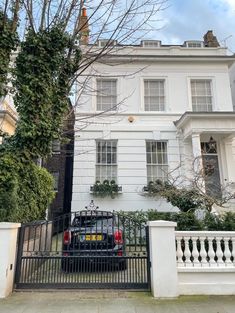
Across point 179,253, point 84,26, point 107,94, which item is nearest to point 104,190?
point 107,94

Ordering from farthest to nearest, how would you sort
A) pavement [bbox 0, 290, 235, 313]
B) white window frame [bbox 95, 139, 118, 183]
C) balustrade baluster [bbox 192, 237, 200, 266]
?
white window frame [bbox 95, 139, 118, 183] → balustrade baluster [bbox 192, 237, 200, 266] → pavement [bbox 0, 290, 235, 313]

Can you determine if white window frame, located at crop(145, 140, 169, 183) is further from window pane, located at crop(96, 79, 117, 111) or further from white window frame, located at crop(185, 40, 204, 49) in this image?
white window frame, located at crop(185, 40, 204, 49)

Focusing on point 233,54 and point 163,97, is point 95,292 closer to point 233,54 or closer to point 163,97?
point 163,97

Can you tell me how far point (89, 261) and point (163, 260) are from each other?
4.89ft

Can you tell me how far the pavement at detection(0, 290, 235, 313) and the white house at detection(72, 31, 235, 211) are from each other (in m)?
7.67

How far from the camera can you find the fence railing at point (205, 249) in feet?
16.6

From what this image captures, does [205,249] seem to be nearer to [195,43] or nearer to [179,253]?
[179,253]

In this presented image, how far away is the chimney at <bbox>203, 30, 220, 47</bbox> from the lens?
15562mm

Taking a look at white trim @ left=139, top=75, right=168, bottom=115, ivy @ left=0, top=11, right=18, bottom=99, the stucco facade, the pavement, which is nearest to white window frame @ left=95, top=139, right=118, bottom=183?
white trim @ left=139, top=75, right=168, bottom=115

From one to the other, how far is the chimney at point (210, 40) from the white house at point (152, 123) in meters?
1.10

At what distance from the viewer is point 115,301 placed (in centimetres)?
455

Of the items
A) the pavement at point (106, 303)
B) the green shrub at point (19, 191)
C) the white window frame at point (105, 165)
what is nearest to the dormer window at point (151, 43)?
the white window frame at point (105, 165)

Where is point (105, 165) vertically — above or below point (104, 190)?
above

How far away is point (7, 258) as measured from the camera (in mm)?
4789
